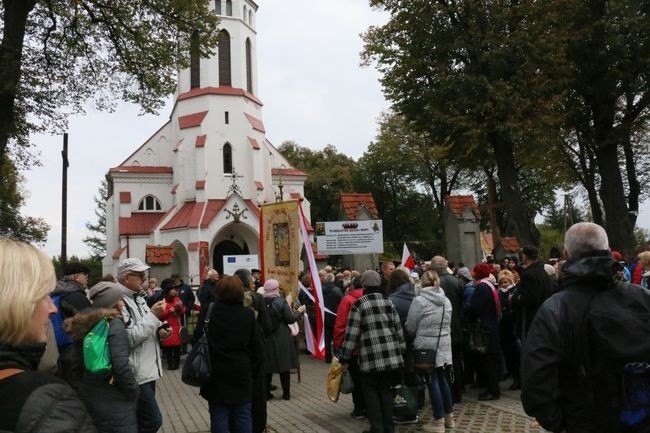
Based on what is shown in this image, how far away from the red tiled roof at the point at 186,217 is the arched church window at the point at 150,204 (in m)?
3.84

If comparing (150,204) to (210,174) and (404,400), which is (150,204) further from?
(404,400)

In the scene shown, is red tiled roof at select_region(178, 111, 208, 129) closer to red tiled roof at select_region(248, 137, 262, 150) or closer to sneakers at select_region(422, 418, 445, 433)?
red tiled roof at select_region(248, 137, 262, 150)

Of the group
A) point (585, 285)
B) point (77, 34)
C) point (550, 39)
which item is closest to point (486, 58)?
point (550, 39)

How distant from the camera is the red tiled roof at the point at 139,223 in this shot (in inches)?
1676

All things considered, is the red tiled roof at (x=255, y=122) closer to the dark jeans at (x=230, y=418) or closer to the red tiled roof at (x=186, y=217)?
the red tiled roof at (x=186, y=217)

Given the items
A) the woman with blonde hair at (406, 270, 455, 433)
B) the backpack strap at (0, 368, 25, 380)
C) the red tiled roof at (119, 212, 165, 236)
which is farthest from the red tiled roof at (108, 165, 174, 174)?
the backpack strap at (0, 368, 25, 380)

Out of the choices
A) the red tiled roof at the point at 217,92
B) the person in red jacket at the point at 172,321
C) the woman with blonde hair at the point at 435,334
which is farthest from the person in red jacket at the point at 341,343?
the red tiled roof at the point at 217,92

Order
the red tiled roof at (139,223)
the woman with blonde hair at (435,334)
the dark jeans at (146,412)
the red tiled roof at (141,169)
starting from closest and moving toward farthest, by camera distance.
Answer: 1. the dark jeans at (146,412)
2. the woman with blonde hair at (435,334)
3. the red tiled roof at (139,223)
4. the red tiled roof at (141,169)

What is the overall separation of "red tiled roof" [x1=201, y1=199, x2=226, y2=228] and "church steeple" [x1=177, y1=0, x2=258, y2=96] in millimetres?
8137

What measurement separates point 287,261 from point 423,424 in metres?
3.79

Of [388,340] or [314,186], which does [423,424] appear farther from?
[314,186]

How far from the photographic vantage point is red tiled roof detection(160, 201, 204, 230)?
39.4 meters

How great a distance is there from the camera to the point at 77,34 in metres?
16.8

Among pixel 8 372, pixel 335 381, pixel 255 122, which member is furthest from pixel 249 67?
pixel 8 372
